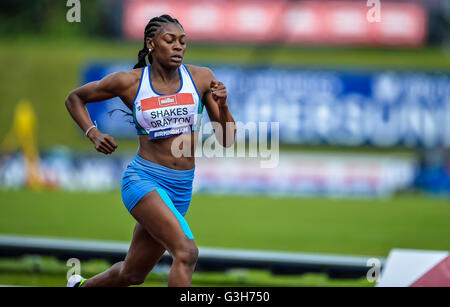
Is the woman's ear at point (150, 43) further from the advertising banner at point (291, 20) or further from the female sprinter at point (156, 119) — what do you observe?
the advertising banner at point (291, 20)

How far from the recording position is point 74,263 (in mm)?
8797

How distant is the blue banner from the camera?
2495 cm

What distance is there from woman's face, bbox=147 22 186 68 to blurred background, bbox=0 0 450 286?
2.70 meters

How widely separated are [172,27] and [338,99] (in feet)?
65.1

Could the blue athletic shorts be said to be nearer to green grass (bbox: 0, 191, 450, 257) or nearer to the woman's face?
the woman's face

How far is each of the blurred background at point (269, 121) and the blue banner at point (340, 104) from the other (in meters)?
0.05

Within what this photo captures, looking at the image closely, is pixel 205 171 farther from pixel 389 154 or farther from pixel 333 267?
pixel 333 267

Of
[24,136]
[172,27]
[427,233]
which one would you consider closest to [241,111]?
[24,136]

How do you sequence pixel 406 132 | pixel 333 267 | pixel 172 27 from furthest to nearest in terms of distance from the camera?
pixel 406 132 → pixel 333 267 → pixel 172 27

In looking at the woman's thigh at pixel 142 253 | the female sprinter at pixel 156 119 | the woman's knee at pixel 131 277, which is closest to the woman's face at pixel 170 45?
the female sprinter at pixel 156 119

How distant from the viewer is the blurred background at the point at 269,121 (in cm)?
1309

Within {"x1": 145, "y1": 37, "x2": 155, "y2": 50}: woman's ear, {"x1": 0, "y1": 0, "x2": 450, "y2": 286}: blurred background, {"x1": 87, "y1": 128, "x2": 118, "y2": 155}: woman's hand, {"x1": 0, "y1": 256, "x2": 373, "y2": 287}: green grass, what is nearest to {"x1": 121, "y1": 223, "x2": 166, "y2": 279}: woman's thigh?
{"x1": 87, "y1": 128, "x2": 118, "y2": 155}: woman's hand
